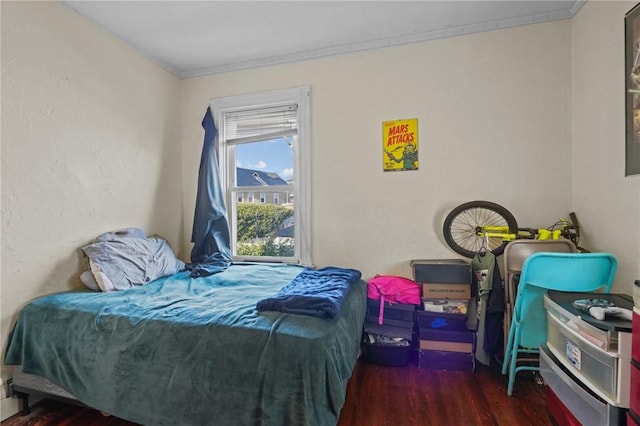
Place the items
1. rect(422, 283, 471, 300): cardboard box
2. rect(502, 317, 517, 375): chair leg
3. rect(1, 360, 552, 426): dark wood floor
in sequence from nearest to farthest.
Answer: rect(1, 360, 552, 426): dark wood floor < rect(502, 317, 517, 375): chair leg < rect(422, 283, 471, 300): cardboard box

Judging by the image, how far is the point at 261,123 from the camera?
2811 millimetres

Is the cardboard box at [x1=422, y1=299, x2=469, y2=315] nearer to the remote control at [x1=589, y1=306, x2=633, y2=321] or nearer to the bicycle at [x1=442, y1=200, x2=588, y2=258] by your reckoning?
the bicycle at [x1=442, y1=200, x2=588, y2=258]

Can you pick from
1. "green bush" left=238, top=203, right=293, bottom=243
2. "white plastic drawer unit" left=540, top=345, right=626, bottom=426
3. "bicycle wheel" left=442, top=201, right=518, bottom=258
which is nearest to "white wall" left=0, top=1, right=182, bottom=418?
"green bush" left=238, top=203, right=293, bottom=243

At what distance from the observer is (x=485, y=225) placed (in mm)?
2236

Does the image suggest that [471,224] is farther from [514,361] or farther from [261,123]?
[261,123]

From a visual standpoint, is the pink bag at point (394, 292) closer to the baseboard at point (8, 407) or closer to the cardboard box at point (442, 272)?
the cardboard box at point (442, 272)

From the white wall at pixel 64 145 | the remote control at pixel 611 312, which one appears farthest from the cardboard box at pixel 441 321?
the white wall at pixel 64 145

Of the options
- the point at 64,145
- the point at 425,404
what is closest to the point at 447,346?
the point at 425,404

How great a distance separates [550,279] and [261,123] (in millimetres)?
2590

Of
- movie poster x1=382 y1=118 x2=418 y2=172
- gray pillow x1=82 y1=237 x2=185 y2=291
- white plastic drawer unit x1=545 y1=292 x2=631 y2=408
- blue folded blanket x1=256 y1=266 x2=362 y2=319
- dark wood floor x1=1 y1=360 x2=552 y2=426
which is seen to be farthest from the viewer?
movie poster x1=382 y1=118 x2=418 y2=172

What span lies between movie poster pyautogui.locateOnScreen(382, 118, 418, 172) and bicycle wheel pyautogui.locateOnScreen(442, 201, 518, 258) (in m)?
0.52

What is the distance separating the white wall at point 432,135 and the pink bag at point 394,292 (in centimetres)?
27

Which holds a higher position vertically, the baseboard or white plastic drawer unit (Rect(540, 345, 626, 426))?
white plastic drawer unit (Rect(540, 345, 626, 426))

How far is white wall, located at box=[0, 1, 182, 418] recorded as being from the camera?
164 cm
